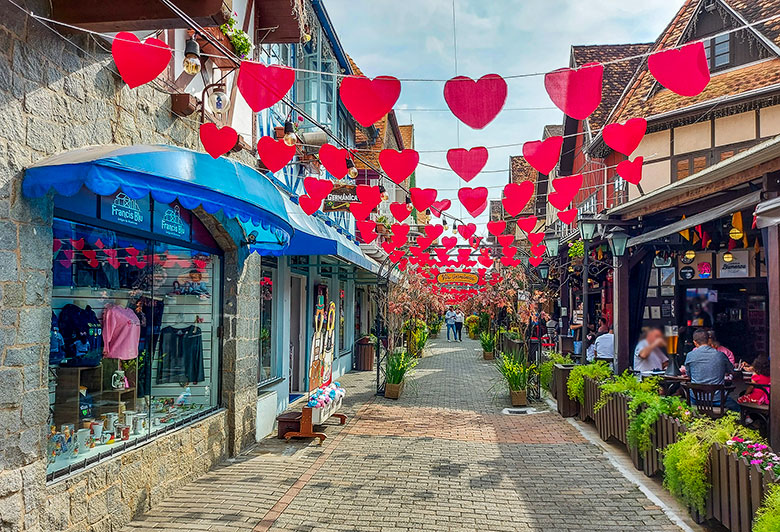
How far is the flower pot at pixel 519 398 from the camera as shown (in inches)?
465

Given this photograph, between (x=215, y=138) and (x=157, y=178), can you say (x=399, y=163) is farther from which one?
(x=157, y=178)

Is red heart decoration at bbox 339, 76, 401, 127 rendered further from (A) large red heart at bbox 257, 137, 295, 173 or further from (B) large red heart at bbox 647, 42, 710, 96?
(A) large red heart at bbox 257, 137, 295, 173

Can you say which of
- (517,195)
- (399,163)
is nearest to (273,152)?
(399,163)

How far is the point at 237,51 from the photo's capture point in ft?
21.8

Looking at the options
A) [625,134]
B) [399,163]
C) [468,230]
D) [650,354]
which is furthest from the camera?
[468,230]

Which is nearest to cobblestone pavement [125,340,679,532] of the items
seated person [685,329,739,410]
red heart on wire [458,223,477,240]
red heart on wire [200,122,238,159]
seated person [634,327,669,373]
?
seated person [685,329,739,410]

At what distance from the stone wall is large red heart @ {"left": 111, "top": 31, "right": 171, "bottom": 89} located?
0.53 metres

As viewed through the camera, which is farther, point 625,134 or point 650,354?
point 650,354

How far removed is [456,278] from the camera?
28.8m

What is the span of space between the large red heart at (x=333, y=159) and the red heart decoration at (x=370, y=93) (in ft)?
9.29

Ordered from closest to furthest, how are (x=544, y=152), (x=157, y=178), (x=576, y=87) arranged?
(x=157, y=178) → (x=576, y=87) → (x=544, y=152)

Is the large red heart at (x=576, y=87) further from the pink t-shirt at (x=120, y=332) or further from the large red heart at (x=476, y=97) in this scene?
the pink t-shirt at (x=120, y=332)

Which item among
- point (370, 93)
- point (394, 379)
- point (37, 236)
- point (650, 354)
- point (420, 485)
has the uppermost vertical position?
point (370, 93)

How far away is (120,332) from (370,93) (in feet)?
10.6
